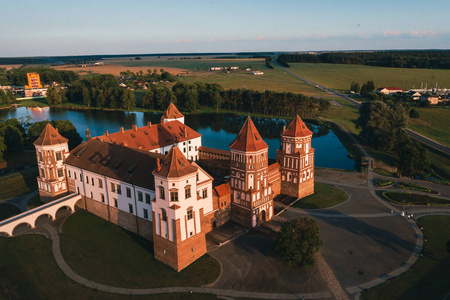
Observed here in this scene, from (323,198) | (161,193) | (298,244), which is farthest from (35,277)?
(323,198)

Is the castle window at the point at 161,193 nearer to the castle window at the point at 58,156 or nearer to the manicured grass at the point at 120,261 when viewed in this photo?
the manicured grass at the point at 120,261

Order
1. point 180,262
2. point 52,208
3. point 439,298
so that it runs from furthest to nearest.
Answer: point 52,208, point 180,262, point 439,298

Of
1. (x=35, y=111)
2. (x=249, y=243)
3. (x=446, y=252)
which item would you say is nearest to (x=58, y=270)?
(x=249, y=243)

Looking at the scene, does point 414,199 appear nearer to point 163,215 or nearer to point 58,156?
point 163,215

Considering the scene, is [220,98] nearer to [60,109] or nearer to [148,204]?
[60,109]

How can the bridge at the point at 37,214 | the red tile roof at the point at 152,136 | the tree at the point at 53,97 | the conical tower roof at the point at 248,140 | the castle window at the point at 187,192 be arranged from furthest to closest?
the tree at the point at 53,97 → the red tile roof at the point at 152,136 → the conical tower roof at the point at 248,140 → the bridge at the point at 37,214 → the castle window at the point at 187,192

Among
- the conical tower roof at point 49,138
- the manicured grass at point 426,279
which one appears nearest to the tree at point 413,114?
the manicured grass at point 426,279

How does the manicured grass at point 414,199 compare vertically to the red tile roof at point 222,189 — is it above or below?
below
